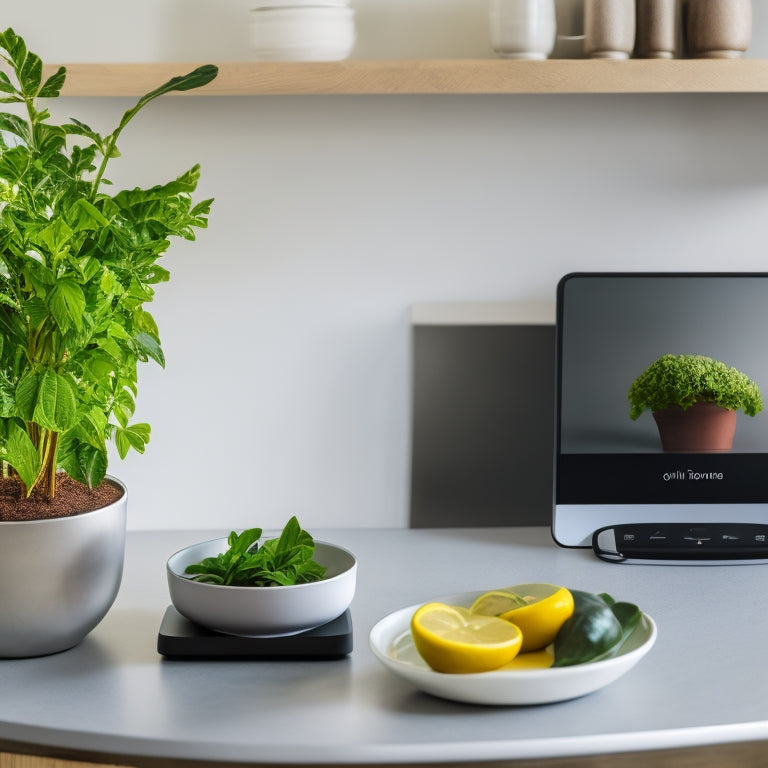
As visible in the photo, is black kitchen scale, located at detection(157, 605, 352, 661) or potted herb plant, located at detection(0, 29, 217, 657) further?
black kitchen scale, located at detection(157, 605, 352, 661)

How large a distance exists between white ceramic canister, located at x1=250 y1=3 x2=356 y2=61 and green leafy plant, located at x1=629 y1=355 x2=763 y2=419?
640mm

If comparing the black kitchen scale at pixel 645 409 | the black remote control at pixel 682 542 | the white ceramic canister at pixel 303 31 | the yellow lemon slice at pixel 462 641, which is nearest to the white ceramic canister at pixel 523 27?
the white ceramic canister at pixel 303 31

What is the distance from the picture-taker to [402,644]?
1.02 m

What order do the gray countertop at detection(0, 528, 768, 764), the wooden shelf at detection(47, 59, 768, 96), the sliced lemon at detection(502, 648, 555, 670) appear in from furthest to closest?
the wooden shelf at detection(47, 59, 768, 96) → the sliced lemon at detection(502, 648, 555, 670) → the gray countertop at detection(0, 528, 768, 764)

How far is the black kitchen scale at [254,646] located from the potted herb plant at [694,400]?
625 mm

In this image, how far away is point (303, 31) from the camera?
1.32m

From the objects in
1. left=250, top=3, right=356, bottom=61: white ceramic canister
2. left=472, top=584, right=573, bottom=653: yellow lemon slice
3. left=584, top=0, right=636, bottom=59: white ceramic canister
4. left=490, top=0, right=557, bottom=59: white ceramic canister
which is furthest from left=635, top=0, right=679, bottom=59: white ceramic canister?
left=472, top=584, right=573, bottom=653: yellow lemon slice

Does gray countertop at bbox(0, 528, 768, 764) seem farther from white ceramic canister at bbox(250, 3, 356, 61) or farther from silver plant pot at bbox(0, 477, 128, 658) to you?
white ceramic canister at bbox(250, 3, 356, 61)

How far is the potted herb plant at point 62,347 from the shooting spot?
3.03ft

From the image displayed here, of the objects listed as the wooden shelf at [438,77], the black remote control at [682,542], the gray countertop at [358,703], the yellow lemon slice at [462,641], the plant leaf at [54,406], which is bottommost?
the gray countertop at [358,703]

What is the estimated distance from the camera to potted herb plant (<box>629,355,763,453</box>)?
55.9 inches

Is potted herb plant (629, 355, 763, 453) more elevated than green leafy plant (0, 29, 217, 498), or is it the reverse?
green leafy plant (0, 29, 217, 498)

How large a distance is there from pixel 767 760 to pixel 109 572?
0.68m

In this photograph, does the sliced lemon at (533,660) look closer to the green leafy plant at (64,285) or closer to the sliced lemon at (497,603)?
the sliced lemon at (497,603)
